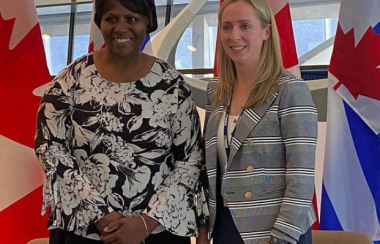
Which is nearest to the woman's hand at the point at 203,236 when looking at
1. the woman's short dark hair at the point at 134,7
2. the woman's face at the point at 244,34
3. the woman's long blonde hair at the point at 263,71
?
the woman's long blonde hair at the point at 263,71

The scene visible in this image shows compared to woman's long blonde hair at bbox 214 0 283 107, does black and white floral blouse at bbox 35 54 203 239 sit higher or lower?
lower

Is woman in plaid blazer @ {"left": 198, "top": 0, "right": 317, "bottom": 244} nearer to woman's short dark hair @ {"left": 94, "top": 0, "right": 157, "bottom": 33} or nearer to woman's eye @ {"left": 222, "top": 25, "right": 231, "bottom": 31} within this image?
woman's eye @ {"left": 222, "top": 25, "right": 231, "bottom": 31}

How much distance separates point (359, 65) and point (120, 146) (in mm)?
1210

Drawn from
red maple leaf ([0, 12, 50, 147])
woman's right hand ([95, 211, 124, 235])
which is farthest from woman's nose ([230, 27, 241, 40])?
red maple leaf ([0, 12, 50, 147])

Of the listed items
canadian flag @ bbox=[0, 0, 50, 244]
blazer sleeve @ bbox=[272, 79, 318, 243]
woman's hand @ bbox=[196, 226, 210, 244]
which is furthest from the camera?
canadian flag @ bbox=[0, 0, 50, 244]

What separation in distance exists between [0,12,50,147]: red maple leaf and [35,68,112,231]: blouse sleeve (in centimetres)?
88

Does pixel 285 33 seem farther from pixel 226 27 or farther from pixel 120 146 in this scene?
pixel 120 146

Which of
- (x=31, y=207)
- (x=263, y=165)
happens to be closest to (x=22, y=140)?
(x=31, y=207)

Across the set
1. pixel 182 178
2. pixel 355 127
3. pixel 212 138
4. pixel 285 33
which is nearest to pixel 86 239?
pixel 182 178

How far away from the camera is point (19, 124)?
243 centimetres

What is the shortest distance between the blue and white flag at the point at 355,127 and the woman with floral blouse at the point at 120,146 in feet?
2.98

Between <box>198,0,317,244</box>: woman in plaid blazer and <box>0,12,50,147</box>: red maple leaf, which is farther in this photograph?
<box>0,12,50,147</box>: red maple leaf

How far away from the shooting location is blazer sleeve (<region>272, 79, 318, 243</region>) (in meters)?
1.41

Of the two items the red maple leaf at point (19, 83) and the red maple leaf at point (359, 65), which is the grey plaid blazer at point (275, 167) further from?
the red maple leaf at point (19, 83)
